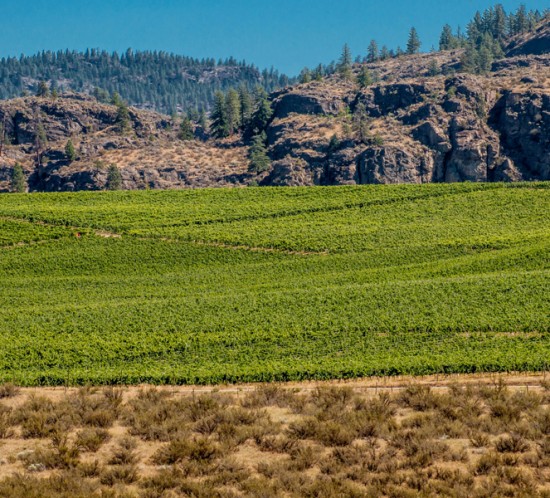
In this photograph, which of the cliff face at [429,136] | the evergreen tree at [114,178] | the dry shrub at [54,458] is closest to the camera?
the dry shrub at [54,458]

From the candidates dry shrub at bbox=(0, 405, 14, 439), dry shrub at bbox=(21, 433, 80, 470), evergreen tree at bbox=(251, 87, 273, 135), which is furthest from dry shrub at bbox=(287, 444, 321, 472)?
evergreen tree at bbox=(251, 87, 273, 135)

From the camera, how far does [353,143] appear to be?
151 metres

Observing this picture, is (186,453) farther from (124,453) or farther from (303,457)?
(303,457)

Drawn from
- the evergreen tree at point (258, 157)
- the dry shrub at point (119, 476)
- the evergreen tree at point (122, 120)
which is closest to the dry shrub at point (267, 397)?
the dry shrub at point (119, 476)

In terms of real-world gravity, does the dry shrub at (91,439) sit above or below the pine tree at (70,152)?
below

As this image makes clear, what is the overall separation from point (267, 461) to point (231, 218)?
63.9 m

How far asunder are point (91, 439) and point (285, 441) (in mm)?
6944

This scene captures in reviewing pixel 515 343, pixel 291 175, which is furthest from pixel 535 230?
pixel 291 175

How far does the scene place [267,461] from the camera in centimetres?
2403

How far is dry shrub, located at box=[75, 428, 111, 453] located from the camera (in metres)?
25.2

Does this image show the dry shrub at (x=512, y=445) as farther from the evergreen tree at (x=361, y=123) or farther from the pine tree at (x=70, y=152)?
the pine tree at (x=70, y=152)

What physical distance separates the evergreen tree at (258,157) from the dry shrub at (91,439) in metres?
127

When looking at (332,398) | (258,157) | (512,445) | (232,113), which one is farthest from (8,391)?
(232,113)

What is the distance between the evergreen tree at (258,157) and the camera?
152 meters
